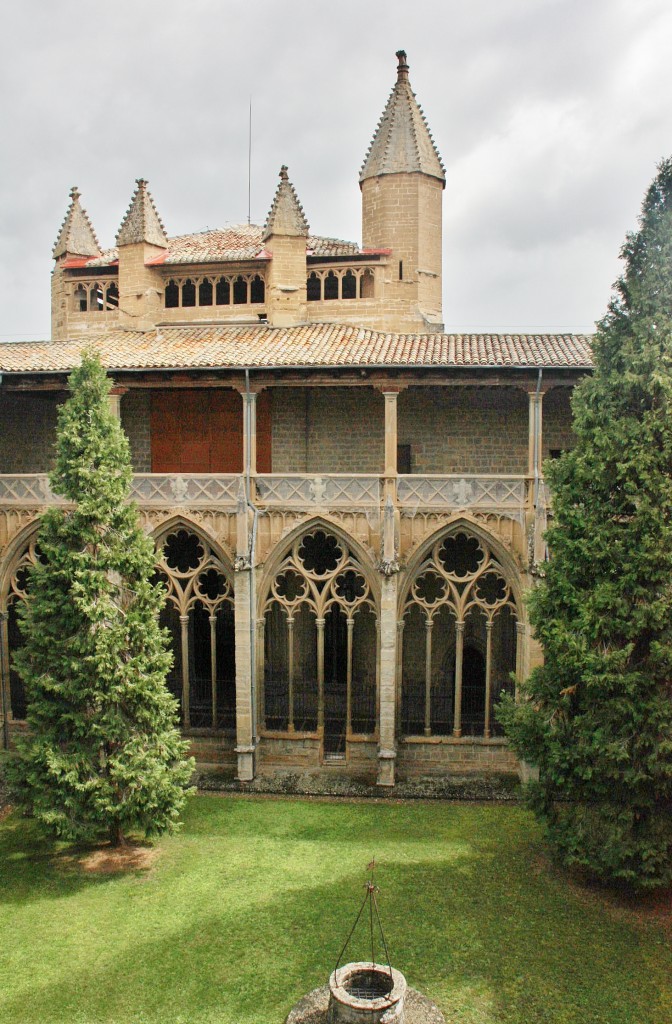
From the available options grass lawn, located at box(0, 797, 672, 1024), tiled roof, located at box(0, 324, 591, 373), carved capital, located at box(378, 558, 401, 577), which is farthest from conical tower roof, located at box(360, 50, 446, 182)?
grass lawn, located at box(0, 797, 672, 1024)

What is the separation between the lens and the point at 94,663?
12.6 meters

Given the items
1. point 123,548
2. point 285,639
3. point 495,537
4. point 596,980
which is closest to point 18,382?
point 123,548

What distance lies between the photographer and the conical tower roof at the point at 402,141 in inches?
908

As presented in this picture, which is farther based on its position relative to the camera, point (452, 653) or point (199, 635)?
point (199, 635)

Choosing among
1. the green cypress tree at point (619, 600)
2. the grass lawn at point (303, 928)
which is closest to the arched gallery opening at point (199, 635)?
the grass lawn at point (303, 928)

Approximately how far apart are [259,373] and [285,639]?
685cm

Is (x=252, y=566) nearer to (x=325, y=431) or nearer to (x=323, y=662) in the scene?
(x=323, y=662)

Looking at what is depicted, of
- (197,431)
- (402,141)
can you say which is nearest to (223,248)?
(402,141)

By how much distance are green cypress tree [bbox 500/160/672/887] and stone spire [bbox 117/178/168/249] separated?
15.1 metres

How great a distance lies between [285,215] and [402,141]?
4.26 metres

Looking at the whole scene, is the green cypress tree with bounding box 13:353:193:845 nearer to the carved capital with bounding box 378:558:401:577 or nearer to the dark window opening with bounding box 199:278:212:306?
the carved capital with bounding box 378:558:401:577

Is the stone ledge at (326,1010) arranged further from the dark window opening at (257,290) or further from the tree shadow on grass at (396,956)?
the dark window opening at (257,290)

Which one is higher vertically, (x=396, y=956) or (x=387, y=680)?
(x=387, y=680)

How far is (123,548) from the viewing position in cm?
1330
